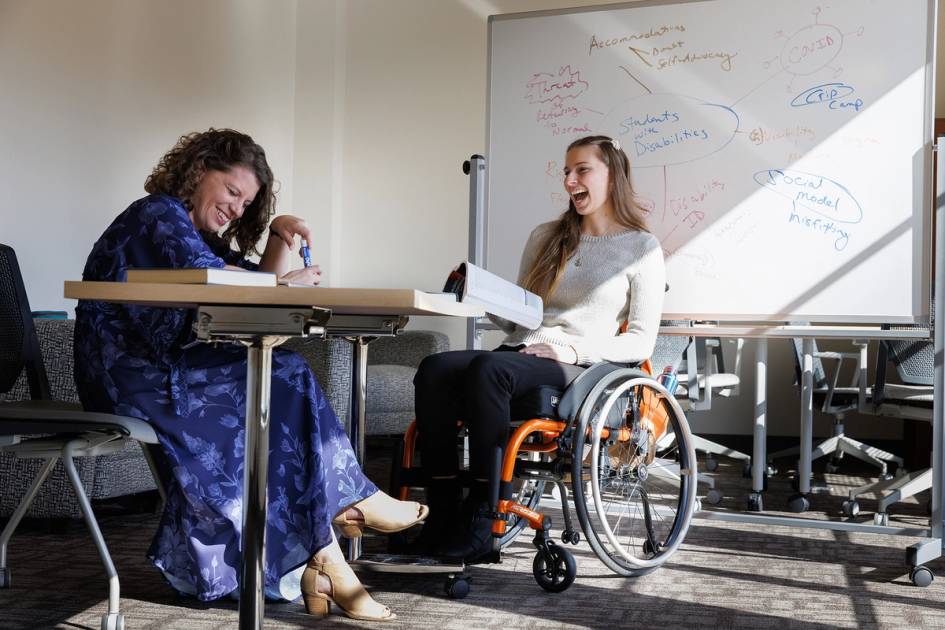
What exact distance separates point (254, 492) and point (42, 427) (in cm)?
51

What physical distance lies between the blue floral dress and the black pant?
0.93 feet

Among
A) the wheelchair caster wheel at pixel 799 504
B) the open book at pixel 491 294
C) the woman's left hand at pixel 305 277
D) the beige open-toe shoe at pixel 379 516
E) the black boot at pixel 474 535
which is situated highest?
the woman's left hand at pixel 305 277

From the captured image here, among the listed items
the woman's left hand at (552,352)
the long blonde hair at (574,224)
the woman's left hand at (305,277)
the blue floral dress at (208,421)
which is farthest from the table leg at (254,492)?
the long blonde hair at (574,224)

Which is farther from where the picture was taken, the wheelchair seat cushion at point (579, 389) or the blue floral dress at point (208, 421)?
the wheelchair seat cushion at point (579, 389)

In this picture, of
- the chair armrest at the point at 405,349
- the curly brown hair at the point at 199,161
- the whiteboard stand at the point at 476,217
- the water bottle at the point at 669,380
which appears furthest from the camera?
the chair armrest at the point at 405,349

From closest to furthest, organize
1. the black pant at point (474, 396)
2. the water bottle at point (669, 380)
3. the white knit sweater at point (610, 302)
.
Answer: the black pant at point (474, 396), the white knit sweater at point (610, 302), the water bottle at point (669, 380)

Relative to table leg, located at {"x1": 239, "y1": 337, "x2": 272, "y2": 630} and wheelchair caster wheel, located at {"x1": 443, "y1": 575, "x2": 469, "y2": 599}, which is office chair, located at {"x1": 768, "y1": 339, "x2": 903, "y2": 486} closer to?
wheelchair caster wheel, located at {"x1": 443, "y1": 575, "x2": 469, "y2": 599}

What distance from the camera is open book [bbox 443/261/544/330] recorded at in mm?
1447

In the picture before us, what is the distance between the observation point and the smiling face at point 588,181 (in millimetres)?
2619

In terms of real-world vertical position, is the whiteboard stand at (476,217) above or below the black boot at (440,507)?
above

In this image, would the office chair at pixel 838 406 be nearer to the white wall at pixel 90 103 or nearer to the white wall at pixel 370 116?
the white wall at pixel 370 116

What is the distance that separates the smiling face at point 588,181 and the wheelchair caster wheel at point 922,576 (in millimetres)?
1204

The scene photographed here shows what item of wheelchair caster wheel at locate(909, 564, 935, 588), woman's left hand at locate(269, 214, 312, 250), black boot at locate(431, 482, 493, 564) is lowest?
wheelchair caster wheel at locate(909, 564, 935, 588)

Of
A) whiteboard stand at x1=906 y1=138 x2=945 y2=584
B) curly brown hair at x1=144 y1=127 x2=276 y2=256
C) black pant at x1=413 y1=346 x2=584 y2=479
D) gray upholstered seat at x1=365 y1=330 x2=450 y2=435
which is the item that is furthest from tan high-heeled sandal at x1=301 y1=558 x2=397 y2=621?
gray upholstered seat at x1=365 y1=330 x2=450 y2=435
